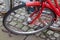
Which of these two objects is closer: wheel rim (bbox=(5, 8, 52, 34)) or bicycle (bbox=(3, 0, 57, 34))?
bicycle (bbox=(3, 0, 57, 34))

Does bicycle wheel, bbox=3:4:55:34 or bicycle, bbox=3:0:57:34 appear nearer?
bicycle, bbox=3:0:57:34

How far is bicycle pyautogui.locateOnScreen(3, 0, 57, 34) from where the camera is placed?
3297 mm

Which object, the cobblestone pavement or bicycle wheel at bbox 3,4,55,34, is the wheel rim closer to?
bicycle wheel at bbox 3,4,55,34

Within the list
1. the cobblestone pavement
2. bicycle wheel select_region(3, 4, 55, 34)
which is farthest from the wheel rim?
the cobblestone pavement

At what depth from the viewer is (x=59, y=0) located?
407 centimetres

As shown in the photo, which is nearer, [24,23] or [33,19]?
[33,19]

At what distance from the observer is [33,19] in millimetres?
3594

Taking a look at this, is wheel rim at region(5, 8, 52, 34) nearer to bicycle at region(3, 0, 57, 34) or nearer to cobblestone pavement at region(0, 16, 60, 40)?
bicycle at region(3, 0, 57, 34)

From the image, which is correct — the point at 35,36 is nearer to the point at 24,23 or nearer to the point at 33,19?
the point at 33,19

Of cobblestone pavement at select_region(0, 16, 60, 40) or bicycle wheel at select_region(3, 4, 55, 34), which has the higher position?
bicycle wheel at select_region(3, 4, 55, 34)

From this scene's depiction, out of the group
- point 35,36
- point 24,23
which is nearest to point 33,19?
point 35,36

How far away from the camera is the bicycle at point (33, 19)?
10.8 feet

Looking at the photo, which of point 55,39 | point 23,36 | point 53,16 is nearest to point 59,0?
point 53,16

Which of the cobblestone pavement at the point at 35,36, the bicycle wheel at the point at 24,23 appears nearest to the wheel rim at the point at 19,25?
the bicycle wheel at the point at 24,23
